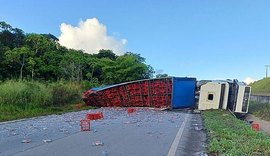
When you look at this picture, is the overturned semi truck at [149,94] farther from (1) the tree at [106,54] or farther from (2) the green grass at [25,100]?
(1) the tree at [106,54]

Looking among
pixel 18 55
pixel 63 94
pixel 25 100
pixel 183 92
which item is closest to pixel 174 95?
pixel 183 92

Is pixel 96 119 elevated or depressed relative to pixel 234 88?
depressed

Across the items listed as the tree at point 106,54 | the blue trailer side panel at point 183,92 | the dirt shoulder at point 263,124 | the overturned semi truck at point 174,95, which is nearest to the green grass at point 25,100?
the overturned semi truck at point 174,95

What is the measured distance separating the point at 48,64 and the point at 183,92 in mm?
25153

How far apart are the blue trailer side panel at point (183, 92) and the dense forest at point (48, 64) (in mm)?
18157

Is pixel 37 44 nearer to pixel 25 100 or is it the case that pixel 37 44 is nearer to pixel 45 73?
pixel 45 73

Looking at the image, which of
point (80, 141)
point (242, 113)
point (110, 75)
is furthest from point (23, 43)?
point (80, 141)

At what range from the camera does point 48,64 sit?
54.6m

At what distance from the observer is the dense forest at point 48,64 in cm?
4969

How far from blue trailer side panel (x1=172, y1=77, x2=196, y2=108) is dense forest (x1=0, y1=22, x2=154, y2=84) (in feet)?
59.6

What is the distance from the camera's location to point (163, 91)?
3725 cm

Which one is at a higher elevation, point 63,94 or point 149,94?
point 149,94

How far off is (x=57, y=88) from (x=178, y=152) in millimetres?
24740

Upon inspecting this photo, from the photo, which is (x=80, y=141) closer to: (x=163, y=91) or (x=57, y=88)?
(x=57, y=88)
